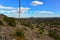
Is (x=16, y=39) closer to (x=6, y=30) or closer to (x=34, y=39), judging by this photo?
(x=6, y=30)

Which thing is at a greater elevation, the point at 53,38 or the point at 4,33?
the point at 4,33

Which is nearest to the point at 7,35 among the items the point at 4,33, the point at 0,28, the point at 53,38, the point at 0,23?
the point at 4,33

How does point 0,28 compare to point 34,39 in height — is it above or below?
above

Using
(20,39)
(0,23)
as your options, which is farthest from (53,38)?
(20,39)

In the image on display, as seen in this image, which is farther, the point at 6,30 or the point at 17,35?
the point at 6,30

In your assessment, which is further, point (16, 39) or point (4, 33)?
point (4, 33)

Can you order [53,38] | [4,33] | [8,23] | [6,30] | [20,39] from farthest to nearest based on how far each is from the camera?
[53,38]
[8,23]
[6,30]
[4,33]
[20,39]

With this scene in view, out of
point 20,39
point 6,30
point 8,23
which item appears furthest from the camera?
point 8,23

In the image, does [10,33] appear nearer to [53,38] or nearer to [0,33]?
[0,33]

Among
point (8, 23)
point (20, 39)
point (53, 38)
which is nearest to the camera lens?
point (20, 39)
